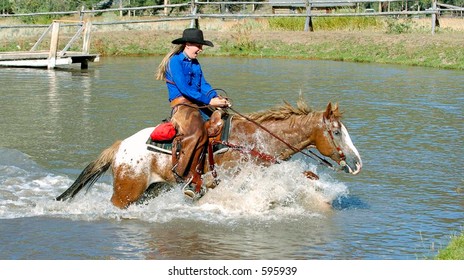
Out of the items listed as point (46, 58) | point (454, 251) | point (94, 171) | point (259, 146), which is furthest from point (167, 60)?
point (46, 58)

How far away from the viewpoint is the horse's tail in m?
9.95

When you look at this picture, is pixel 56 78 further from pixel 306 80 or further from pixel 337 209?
pixel 337 209

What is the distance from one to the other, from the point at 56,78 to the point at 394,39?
13900 millimetres

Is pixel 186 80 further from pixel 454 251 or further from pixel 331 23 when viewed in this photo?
pixel 331 23

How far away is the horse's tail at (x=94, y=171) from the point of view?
32.7ft


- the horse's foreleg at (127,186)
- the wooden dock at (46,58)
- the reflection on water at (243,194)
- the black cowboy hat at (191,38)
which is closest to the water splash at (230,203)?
the reflection on water at (243,194)

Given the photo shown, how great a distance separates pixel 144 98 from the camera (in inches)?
840

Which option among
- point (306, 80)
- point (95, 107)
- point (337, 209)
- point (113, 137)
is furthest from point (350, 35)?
point (337, 209)

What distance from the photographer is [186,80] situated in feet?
31.7

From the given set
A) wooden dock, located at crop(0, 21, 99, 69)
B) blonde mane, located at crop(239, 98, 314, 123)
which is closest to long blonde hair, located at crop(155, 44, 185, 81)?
blonde mane, located at crop(239, 98, 314, 123)

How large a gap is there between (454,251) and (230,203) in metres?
2.96

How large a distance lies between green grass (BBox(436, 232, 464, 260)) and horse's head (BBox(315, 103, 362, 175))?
145cm

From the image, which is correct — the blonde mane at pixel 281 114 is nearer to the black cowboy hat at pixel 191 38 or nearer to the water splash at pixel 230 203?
the water splash at pixel 230 203

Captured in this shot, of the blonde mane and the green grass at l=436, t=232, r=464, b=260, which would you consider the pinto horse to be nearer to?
the blonde mane
